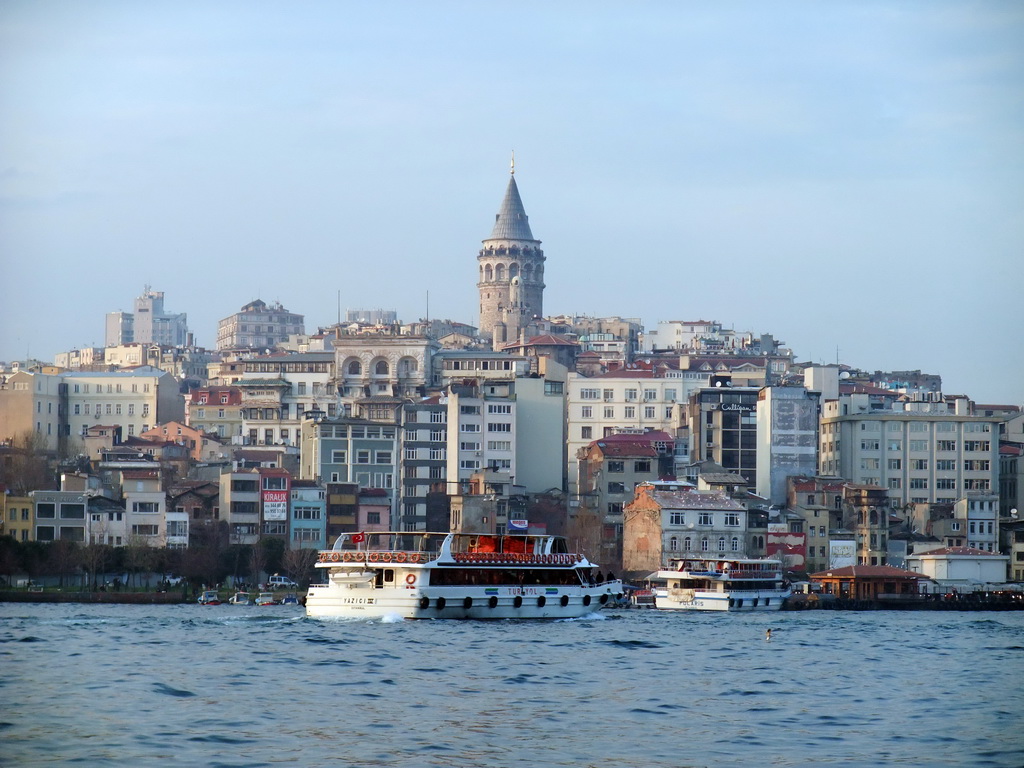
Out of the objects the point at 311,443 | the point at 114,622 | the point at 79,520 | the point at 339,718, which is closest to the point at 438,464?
the point at 311,443

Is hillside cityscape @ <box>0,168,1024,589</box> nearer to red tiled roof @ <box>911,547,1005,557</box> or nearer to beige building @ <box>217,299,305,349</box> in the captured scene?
red tiled roof @ <box>911,547,1005,557</box>

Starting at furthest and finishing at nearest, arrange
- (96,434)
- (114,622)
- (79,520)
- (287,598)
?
1. (96,434)
2. (79,520)
3. (287,598)
4. (114,622)

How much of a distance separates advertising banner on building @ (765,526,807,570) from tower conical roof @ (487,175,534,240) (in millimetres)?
82211

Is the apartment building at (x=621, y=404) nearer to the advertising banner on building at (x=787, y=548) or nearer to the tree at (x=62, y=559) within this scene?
the advertising banner on building at (x=787, y=548)

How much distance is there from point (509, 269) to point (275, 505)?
273ft

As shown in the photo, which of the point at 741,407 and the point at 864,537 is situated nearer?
the point at 864,537

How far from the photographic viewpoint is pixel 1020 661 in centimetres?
5066

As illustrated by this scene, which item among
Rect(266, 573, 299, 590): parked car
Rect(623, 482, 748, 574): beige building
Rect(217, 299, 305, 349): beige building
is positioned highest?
Rect(217, 299, 305, 349): beige building

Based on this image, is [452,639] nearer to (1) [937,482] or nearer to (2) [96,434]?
(1) [937,482]

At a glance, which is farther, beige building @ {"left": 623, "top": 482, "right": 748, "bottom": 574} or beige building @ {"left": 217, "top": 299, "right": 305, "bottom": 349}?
beige building @ {"left": 217, "top": 299, "right": 305, "bottom": 349}

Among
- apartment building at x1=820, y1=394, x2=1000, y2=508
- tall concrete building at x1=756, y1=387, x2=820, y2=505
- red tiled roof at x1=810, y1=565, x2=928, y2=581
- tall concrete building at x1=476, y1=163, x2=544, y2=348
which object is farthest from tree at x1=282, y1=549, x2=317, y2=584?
tall concrete building at x1=476, y1=163, x2=544, y2=348

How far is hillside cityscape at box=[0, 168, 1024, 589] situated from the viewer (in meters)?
86.8

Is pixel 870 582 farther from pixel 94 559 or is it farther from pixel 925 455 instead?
pixel 94 559

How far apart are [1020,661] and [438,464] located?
52.9 m
